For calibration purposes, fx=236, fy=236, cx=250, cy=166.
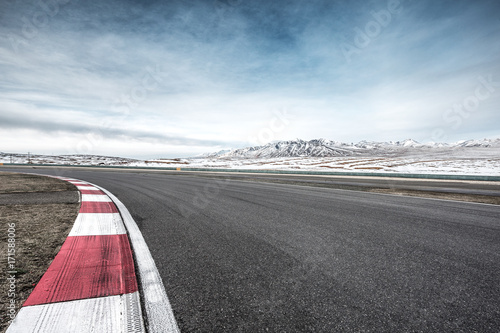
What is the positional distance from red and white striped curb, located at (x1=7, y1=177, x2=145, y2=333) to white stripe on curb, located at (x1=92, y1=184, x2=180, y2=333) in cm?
6

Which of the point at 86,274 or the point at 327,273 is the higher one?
the point at 86,274

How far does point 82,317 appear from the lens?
1.59m

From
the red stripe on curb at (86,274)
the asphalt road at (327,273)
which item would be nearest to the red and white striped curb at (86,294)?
the red stripe on curb at (86,274)

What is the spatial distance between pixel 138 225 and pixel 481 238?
18.7 feet

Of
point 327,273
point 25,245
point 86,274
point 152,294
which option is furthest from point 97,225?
point 327,273

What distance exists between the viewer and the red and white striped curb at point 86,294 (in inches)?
59.9

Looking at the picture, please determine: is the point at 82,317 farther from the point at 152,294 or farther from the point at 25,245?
the point at 25,245

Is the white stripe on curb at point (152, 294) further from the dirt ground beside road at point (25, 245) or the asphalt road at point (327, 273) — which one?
the dirt ground beside road at point (25, 245)

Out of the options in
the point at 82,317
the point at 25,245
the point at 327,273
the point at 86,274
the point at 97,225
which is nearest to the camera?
the point at 82,317

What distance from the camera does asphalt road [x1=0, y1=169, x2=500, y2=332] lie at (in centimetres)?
172

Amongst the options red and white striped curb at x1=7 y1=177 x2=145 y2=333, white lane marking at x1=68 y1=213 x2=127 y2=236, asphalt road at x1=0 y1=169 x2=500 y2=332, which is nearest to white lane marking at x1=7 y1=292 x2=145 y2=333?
red and white striped curb at x1=7 y1=177 x2=145 y2=333

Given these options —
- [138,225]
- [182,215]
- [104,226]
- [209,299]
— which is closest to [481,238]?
[209,299]

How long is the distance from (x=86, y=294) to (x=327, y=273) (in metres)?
2.18

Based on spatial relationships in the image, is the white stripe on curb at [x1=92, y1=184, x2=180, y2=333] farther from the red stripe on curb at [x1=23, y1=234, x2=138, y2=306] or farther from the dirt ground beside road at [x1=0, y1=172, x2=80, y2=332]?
the dirt ground beside road at [x1=0, y1=172, x2=80, y2=332]
